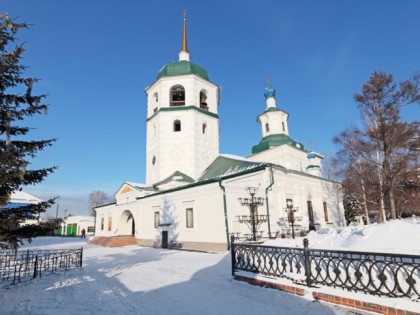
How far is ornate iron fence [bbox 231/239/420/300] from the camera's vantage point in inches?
176

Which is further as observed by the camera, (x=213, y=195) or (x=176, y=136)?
(x=176, y=136)

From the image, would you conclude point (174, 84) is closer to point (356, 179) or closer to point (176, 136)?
point (176, 136)

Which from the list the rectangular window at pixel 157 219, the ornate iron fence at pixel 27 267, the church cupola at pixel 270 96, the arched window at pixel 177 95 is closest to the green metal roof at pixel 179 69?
the arched window at pixel 177 95

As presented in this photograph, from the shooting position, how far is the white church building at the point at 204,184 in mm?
15859

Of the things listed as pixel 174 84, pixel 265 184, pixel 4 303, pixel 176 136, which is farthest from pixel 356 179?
pixel 4 303

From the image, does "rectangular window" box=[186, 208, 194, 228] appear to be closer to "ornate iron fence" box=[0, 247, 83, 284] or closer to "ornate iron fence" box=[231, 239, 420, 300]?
"ornate iron fence" box=[0, 247, 83, 284]

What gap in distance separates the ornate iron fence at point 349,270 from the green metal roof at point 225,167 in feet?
31.4

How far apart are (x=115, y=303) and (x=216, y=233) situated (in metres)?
9.84

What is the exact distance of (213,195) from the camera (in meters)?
15.8

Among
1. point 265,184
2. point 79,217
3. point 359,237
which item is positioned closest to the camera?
point 359,237

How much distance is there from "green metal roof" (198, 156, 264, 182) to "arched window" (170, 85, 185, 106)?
19.3ft

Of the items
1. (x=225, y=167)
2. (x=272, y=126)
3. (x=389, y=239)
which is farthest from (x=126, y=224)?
(x=389, y=239)

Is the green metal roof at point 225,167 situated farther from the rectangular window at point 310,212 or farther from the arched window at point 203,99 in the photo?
the rectangular window at point 310,212

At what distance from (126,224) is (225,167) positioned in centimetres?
1194
